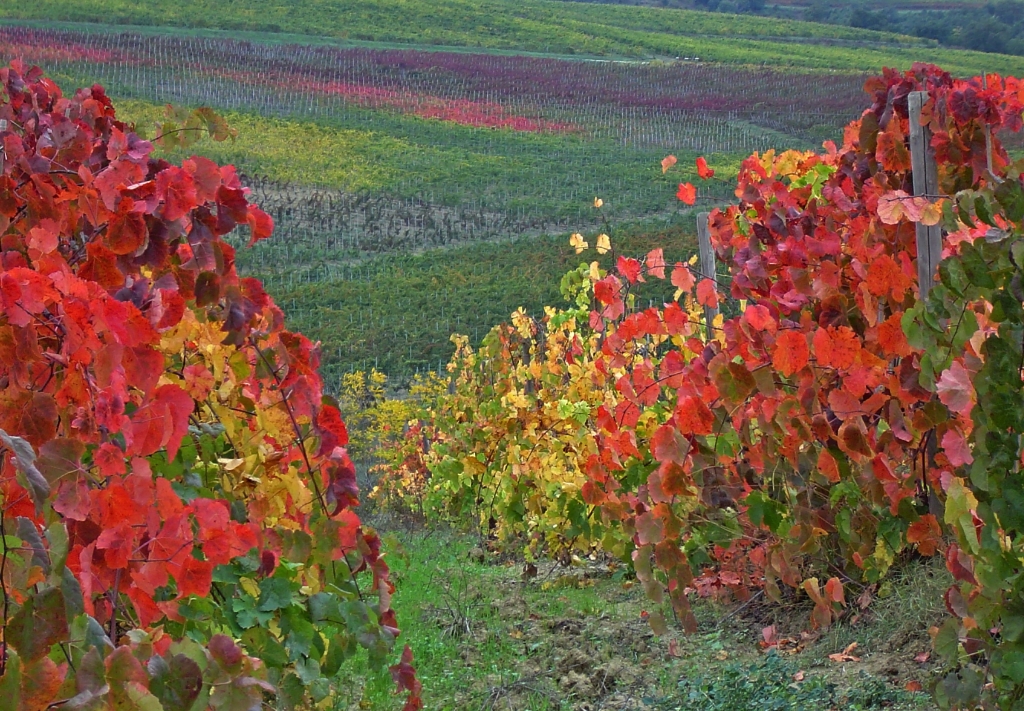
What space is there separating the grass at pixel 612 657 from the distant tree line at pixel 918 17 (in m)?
27.1

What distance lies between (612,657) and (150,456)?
1433mm

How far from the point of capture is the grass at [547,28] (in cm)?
2356

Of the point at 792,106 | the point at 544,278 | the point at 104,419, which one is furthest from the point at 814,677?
the point at 792,106

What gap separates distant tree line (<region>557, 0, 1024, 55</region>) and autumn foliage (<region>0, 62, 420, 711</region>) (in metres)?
28.4

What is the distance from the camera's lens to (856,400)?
6.58ft

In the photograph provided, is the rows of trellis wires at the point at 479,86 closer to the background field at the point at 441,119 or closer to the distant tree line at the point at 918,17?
the background field at the point at 441,119

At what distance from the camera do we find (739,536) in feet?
7.91

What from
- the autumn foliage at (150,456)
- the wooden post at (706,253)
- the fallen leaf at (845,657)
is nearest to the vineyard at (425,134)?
the wooden post at (706,253)

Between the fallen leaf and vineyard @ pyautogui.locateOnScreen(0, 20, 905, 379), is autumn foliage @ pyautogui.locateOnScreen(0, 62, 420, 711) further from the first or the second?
vineyard @ pyautogui.locateOnScreen(0, 20, 905, 379)

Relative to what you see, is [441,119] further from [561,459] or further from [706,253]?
[561,459]

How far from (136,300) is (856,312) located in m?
1.54

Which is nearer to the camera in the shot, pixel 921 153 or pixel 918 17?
pixel 921 153

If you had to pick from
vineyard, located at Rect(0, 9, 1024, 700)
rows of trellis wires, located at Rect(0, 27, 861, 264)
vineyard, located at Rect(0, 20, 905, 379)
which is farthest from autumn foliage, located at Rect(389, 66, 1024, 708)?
rows of trellis wires, located at Rect(0, 27, 861, 264)

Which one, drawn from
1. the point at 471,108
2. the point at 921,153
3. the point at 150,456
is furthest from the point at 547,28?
the point at 150,456
